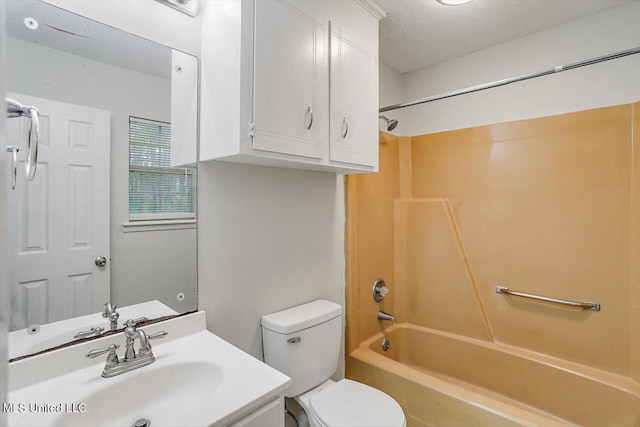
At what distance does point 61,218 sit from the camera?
1.02m

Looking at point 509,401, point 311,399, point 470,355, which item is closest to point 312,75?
point 311,399

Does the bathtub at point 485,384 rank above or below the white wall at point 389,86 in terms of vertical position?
below

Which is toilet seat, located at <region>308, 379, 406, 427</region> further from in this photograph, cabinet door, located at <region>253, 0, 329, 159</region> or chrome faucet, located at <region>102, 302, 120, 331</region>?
cabinet door, located at <region>253, 0, 329, 159</region>

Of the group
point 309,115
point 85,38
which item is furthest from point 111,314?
point 309,115

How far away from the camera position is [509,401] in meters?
2.01

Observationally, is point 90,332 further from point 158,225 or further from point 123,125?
point 123,125

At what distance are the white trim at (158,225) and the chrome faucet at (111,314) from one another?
0.28 metres

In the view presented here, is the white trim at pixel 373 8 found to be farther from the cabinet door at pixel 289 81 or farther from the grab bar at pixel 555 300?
the grab bar at pixel 555 300

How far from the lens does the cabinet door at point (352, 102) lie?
1.43m

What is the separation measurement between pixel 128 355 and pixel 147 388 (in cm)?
13

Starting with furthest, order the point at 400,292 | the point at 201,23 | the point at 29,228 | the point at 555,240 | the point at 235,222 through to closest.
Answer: the point at 400,292
the point at 555,240
the point at 235,222
the point at 201,23
the point at 29,228

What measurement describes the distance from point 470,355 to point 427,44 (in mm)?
2231

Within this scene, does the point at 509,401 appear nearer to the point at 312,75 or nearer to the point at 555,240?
the point at 555,240

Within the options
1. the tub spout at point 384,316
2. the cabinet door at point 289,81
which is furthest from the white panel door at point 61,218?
the tub spout at point 384,316
